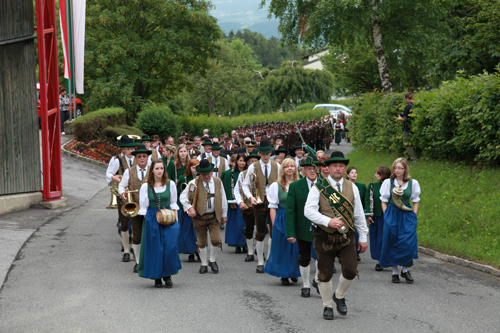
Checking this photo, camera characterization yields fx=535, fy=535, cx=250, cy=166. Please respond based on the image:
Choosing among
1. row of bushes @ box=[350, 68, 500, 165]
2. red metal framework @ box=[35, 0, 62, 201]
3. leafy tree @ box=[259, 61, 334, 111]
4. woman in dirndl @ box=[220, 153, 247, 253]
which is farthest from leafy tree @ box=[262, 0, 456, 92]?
leafy tree @ box=[259, 61, 334, 111]

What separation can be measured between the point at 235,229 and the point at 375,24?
15.7m

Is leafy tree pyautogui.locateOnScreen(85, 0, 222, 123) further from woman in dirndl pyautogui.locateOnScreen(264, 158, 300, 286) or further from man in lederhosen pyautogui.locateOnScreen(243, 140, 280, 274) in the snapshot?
woman in dirndl pyautogui.locateOnScreen(264, 158, 300, 286)

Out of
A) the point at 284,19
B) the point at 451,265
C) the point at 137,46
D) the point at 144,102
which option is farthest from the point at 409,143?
the point at 144,102

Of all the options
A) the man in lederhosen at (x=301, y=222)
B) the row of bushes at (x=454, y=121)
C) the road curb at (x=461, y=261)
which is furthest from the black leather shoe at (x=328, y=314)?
the row of bushes at (x=454, y=121)

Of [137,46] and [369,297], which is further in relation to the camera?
[137,46]

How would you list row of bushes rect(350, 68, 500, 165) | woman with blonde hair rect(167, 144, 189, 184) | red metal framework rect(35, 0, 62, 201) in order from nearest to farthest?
woman with blonde hair rect(167, 144, 189, 184)
row of bushes rect(350, 68, 500, 165)
red metal framework rect(35, 0, 62, 201)

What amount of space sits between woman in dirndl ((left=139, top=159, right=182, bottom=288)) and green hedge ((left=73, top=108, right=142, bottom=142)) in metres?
20.3

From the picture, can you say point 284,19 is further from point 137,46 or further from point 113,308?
point 113,308

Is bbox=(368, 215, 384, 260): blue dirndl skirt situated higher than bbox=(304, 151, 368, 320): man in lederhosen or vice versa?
bbox=(304, 151, 368, 320): man in lederhosen

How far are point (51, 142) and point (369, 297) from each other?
36.0 feet

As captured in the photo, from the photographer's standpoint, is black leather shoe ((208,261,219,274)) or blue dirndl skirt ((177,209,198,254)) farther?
blue dirndl skirt ((177,209,198,254))

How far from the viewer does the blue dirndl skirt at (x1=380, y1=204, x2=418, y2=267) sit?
326 inches

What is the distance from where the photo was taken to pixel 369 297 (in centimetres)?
743

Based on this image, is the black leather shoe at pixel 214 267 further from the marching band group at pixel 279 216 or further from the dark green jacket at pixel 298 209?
the dark green jacket at pixel 298 209
